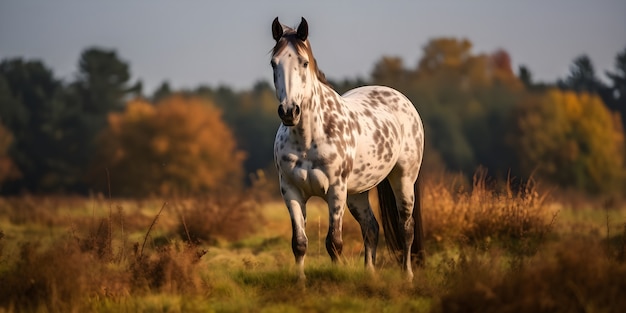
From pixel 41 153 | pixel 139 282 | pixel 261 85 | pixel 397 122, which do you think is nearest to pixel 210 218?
pixel 397 122

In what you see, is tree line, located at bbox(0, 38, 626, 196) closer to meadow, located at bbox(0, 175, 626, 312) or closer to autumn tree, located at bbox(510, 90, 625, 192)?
autumn tree, located at bbox(510, 90, 625, 192)

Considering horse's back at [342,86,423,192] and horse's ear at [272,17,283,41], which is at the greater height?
horse's ear at [272,17,283,41]

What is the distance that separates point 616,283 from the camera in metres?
5.93

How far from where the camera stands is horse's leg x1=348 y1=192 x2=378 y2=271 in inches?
369

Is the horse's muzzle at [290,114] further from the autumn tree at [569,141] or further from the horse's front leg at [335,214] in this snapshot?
the autumn tree at [569,141]

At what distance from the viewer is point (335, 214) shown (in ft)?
26.5

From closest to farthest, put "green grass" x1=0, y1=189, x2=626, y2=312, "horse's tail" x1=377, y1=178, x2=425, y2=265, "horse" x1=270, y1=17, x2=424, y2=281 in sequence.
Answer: "green grass" x1=0, y1=189, x2=626, y2=312, "horse" x1=270, y1=17, x2=424, y2=281, "horse's tail" x1=377, y1=178, x2=425, y2=265

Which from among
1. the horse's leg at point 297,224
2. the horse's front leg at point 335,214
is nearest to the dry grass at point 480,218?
the horse's front leg at point 335,214

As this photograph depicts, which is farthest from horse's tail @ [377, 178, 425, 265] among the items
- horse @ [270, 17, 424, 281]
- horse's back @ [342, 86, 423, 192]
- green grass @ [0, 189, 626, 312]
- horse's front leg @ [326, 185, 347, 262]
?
horse's front leg @ [326, 185, 347, 262]

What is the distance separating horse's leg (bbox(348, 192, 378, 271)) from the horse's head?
2135 millimetres

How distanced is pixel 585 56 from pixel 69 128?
136ft

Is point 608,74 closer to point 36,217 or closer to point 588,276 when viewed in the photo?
point 36,217

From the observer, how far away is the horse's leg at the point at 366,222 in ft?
30.8

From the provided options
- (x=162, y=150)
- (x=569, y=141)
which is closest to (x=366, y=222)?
(x=162, y=150)
